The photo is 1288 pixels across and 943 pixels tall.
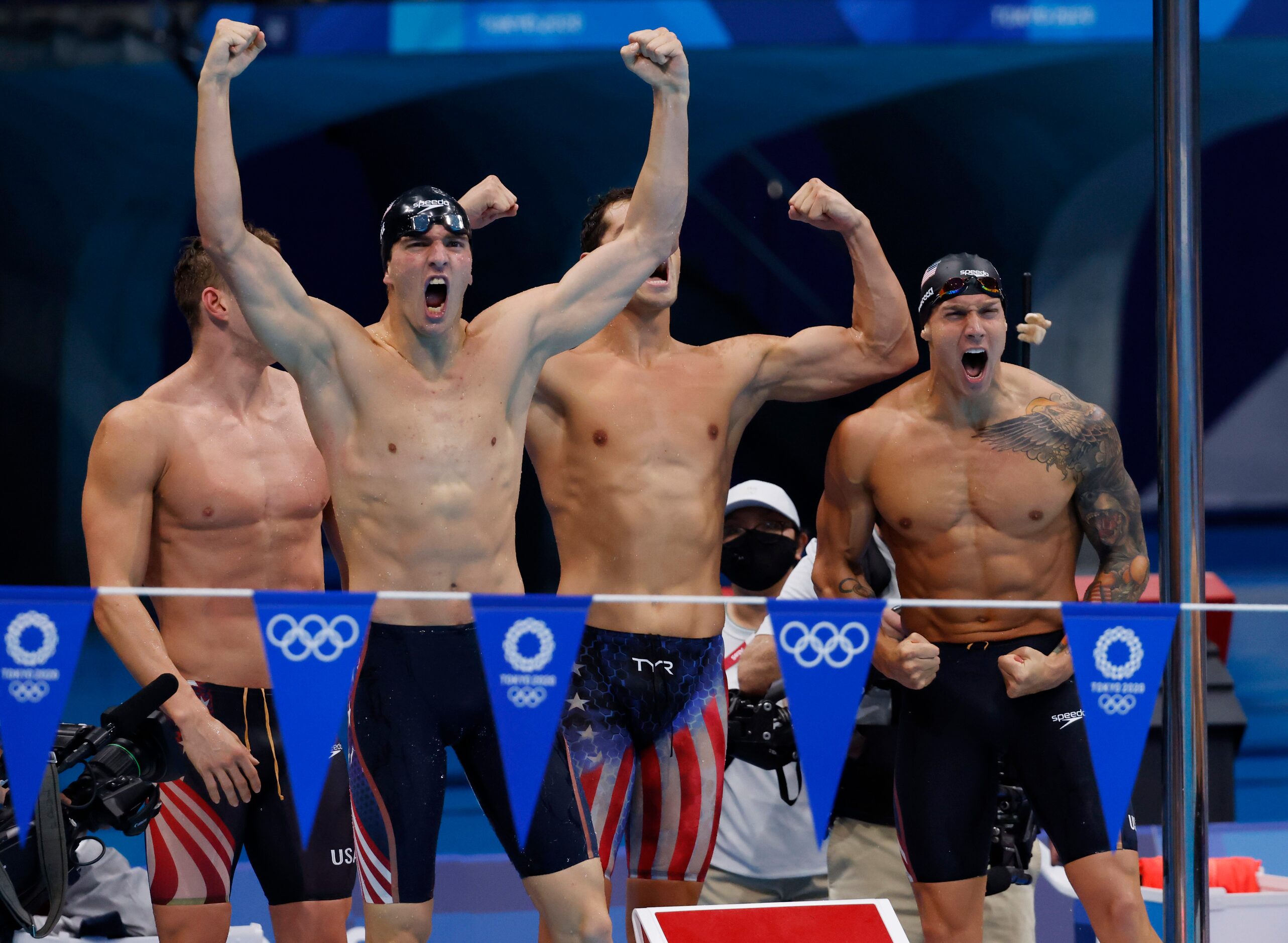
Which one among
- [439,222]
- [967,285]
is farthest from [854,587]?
[439,222]

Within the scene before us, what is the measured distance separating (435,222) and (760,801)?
7.64 feet

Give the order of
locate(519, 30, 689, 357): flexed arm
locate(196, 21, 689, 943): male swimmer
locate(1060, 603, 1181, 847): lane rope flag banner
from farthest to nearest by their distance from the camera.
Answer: locate(519, 30, 689, 357): flexed arm, locate(196, 21, 689, 943): male swimmer, locate(1060, 603, 1181, 847): lane rope flag banner

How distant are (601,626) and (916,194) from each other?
6.72 meters

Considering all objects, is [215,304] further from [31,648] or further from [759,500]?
[759,500]

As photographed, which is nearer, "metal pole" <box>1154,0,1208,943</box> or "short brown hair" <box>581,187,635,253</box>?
"metal pole" <box>1154,0,1208,943</box>

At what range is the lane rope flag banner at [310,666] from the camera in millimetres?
2887

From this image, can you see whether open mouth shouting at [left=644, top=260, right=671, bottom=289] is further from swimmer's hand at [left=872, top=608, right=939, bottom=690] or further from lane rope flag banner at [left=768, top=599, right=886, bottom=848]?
lane rope flag banner at [left=768, top=599, right=886, bottom=848]

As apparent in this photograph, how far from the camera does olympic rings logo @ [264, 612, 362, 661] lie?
290 centimetres

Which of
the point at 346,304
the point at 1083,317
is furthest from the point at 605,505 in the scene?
the point at 1083,317

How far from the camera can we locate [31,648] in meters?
2.96

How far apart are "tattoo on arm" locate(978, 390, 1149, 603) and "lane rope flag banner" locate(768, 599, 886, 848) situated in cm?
115

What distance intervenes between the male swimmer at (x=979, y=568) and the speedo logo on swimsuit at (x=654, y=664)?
0.59 m

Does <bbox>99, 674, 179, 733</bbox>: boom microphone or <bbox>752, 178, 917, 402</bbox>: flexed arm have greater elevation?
<bbox>752, 178, 917, 402</bbox>: flexed arm

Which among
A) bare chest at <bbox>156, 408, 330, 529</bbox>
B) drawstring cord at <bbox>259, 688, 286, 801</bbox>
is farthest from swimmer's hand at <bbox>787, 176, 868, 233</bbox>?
drawstring cord at <bbox>259, 688, 286, 801</bbox>
